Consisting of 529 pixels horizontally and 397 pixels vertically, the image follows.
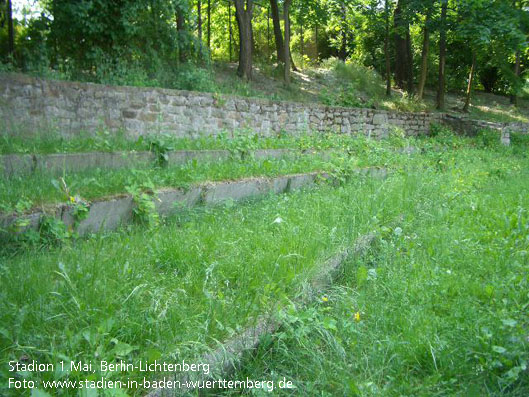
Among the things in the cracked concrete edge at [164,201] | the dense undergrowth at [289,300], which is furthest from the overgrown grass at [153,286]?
the cracked concrete edge at [164,201]

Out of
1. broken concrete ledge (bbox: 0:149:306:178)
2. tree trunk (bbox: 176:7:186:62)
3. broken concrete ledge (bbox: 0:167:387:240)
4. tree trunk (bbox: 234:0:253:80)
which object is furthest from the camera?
tree trunk (bbox: 234:0:253:80)

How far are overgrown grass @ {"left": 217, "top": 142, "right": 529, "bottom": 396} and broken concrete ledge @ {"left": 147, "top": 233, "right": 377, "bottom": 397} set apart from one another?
0.06 m

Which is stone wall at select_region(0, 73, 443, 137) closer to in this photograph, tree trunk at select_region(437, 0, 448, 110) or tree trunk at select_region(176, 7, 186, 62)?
tree trunk at select_region(176, 7, 186, 62)

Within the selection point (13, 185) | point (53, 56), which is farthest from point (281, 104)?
point (13, 185)

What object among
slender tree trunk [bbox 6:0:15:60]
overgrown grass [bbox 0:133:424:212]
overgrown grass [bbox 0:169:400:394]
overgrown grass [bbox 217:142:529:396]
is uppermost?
slender tree trunk [bbox 6:0:15:60]

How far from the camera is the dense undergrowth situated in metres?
2.12

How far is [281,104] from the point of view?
35.0 feet

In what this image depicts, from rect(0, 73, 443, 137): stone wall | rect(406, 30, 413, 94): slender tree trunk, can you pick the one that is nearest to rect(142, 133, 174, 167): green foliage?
rect(0, 73, 443, 137): stone wall

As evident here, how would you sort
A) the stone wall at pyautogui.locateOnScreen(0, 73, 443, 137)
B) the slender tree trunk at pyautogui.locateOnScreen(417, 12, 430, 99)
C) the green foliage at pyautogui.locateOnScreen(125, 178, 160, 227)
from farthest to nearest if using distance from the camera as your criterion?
1. the slender tree trunk at pyautogui.locateOnScreen(417, 12, 430, 99)
2. the stone wall at pyautogui.locateOnScreen(0, 73, 443, 137)
3. the green foliage at pyautogui.locateOnScreen(125, 178, 160, 227)

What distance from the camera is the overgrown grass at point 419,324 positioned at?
214 centimetres

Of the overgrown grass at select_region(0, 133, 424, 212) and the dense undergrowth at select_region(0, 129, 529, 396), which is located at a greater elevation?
the overgrown grass at select_region(0, 133, 424, 212)

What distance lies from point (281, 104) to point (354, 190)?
544 centimetres

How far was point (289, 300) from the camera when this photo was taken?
263cm

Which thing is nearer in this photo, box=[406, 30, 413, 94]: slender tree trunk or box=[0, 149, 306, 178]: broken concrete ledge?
box=[0, 149, 306, 178]: broken concrete ledge
